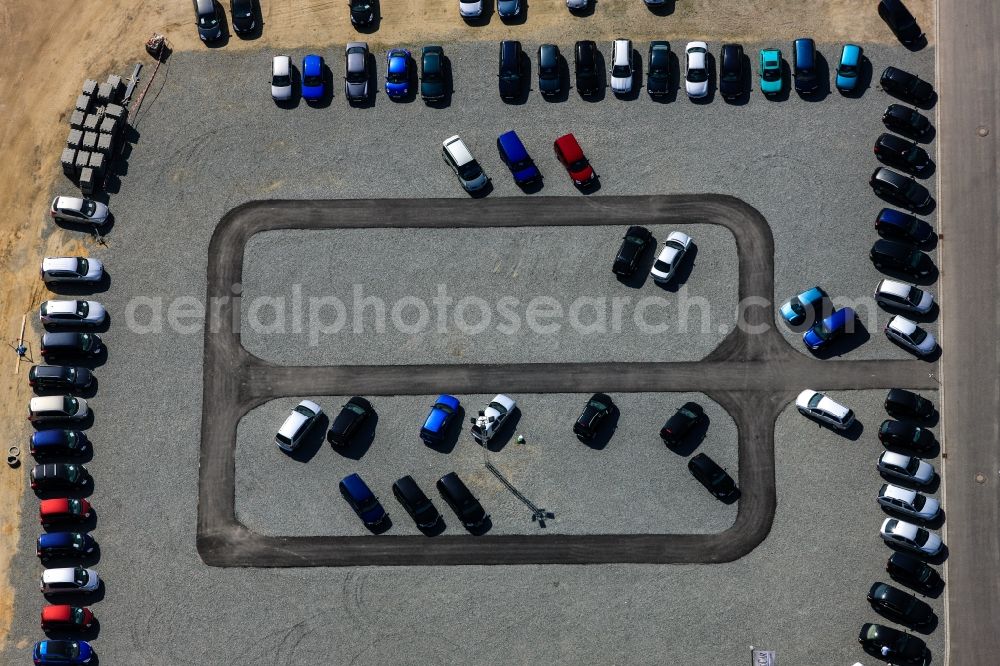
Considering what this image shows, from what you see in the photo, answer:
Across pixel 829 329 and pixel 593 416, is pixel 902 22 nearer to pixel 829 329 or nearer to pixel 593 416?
pixel 829 329

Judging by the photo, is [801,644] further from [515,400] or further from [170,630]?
[170,630]

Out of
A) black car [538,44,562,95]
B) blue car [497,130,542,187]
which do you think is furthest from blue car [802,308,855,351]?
black car [538,44,562,95]

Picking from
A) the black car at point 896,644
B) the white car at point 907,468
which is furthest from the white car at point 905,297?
the black car at point 896,644

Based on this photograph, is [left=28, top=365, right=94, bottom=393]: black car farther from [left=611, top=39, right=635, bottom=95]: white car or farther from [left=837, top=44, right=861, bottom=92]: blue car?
[left=837, top=44, right=861, bottom=92]: blue car

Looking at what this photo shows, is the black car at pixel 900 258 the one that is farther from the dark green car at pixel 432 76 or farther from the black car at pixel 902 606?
the dark green car at pixel 432 76

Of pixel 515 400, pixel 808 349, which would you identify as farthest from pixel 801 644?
pixel 515 400

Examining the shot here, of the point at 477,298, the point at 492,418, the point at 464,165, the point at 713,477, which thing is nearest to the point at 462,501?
the point at 492,418
